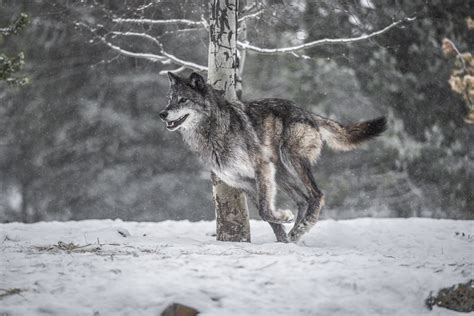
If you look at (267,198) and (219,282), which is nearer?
(219,282)

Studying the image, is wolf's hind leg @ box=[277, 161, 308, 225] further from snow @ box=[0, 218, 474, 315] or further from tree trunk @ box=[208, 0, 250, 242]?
snow @ box=[0, 218, 474, 315]

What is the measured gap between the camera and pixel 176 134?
13336mm

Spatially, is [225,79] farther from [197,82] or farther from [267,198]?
Result: [267,198]

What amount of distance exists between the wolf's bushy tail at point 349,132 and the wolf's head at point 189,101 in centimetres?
155

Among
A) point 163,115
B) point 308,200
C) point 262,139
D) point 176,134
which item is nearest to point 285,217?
point 308,200

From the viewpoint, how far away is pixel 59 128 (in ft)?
43.7

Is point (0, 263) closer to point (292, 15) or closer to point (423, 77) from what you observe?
point (292, 15)

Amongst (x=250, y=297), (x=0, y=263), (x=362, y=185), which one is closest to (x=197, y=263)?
(x=250, y=297)

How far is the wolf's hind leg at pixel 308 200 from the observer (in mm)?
6328

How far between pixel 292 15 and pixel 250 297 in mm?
6294

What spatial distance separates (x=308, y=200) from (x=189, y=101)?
1.93m

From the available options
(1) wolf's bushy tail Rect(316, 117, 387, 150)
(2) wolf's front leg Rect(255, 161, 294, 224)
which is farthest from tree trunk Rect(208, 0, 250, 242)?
(1) wolf's bushy tail Rect(316, 117, 387, 150)

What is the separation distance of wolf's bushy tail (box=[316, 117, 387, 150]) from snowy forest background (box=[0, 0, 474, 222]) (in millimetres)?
4903

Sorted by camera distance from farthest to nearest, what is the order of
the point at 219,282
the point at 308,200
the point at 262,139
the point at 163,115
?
the point at 308,200 → the point at 262,139 → the point at 163,115 → the point at 219,282
